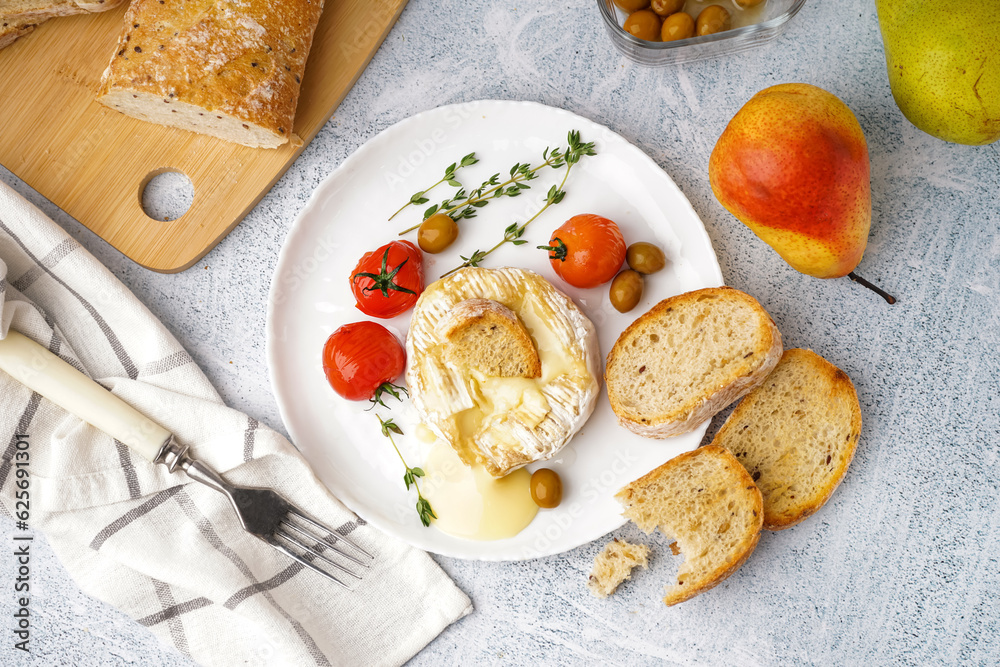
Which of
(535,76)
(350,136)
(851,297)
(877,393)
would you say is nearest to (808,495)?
(877,393)

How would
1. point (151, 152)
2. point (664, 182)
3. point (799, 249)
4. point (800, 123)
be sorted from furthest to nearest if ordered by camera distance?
point (151, 152) < point (664, 182) < point (799, 249) < point (800, 123)

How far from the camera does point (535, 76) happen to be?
242cm

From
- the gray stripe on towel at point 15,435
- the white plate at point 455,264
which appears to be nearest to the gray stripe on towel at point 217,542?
the white plate at point 455,264

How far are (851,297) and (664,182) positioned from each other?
76cm

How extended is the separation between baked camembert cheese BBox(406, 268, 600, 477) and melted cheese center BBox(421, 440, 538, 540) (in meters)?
0.11

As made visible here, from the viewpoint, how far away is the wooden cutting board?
7.89 ft

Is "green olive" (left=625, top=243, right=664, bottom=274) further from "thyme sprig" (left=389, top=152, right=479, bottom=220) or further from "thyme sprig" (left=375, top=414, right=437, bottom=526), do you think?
Answer: "thyme sprig" (left=375, top=414, right=437, bottom=526)

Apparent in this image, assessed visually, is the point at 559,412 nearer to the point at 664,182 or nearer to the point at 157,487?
the point at 664,182

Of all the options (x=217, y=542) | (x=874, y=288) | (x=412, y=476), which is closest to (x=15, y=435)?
(x=217, y=542)

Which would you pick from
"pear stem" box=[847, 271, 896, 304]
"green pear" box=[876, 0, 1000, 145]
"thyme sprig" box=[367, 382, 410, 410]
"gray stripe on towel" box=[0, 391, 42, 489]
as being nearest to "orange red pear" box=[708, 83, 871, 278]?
"pear stem" box=[847, 271, 896, 304]

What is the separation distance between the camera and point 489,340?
2152 millimetres

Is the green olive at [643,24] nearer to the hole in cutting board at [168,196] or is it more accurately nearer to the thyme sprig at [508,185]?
the thyme sprig at [508,185]

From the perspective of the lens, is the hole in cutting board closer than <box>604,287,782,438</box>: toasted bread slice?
No

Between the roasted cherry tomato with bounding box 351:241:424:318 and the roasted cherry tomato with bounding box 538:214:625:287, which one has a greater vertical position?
the roasted cherry tomato with bounding box 351:241:424:318
